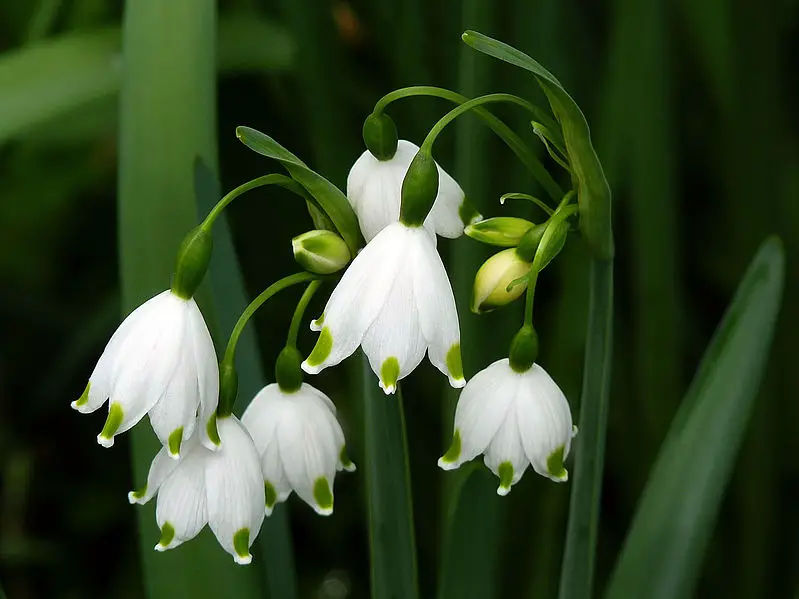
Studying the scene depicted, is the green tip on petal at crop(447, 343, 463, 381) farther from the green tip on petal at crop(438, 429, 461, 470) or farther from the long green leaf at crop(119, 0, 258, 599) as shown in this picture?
the long green leaf at crop(119, 0, 258, 599)

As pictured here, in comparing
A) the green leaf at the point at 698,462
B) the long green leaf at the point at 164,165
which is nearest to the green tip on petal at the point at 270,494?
the long green leaf at the point at 164,165

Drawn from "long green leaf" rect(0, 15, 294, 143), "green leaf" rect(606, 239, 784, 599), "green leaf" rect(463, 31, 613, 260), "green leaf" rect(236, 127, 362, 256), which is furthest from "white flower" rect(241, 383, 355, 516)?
"long green leaf" rect(0, 15, 294, 143)

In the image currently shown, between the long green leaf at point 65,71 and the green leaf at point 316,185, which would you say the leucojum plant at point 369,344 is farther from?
the long green leaf at point 65,71

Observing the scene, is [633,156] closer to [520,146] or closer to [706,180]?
[706,180]

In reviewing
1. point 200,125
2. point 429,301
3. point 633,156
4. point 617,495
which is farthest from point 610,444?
point 429,301

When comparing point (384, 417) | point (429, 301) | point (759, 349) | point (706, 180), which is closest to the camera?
point (429, 301)

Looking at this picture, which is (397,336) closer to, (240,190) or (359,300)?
(359,300)
